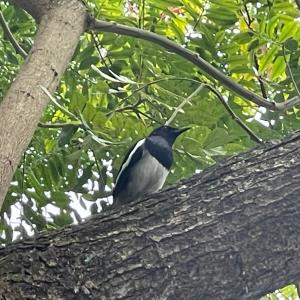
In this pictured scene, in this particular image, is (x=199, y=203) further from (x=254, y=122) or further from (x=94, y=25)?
(x=254, y=122)

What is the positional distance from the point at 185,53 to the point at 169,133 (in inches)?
16.7

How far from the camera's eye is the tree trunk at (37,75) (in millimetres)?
1666

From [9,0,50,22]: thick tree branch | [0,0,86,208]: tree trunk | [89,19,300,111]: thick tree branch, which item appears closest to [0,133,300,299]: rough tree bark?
[0,0,86,208]: tree trunk

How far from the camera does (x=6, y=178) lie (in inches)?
64.1

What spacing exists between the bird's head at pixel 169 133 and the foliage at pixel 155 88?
0.03 metres

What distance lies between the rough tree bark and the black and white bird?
716mm

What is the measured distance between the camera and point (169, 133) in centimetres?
248

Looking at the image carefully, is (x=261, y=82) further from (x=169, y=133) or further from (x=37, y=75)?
(x=37, y=75)

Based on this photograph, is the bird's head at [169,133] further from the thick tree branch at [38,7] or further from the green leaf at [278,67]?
the thick tree branch at [38,7]

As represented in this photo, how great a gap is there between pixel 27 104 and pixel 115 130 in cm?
51

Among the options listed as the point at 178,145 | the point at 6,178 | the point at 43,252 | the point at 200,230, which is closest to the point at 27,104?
the point at 6,178

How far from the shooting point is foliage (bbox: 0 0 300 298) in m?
2.25

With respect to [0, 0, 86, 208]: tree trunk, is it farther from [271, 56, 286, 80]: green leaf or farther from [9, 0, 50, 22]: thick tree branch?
[271, 56, 286, 80]: green leaf

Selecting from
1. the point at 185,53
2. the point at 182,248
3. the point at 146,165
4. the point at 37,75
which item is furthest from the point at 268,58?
the point at 182,248
